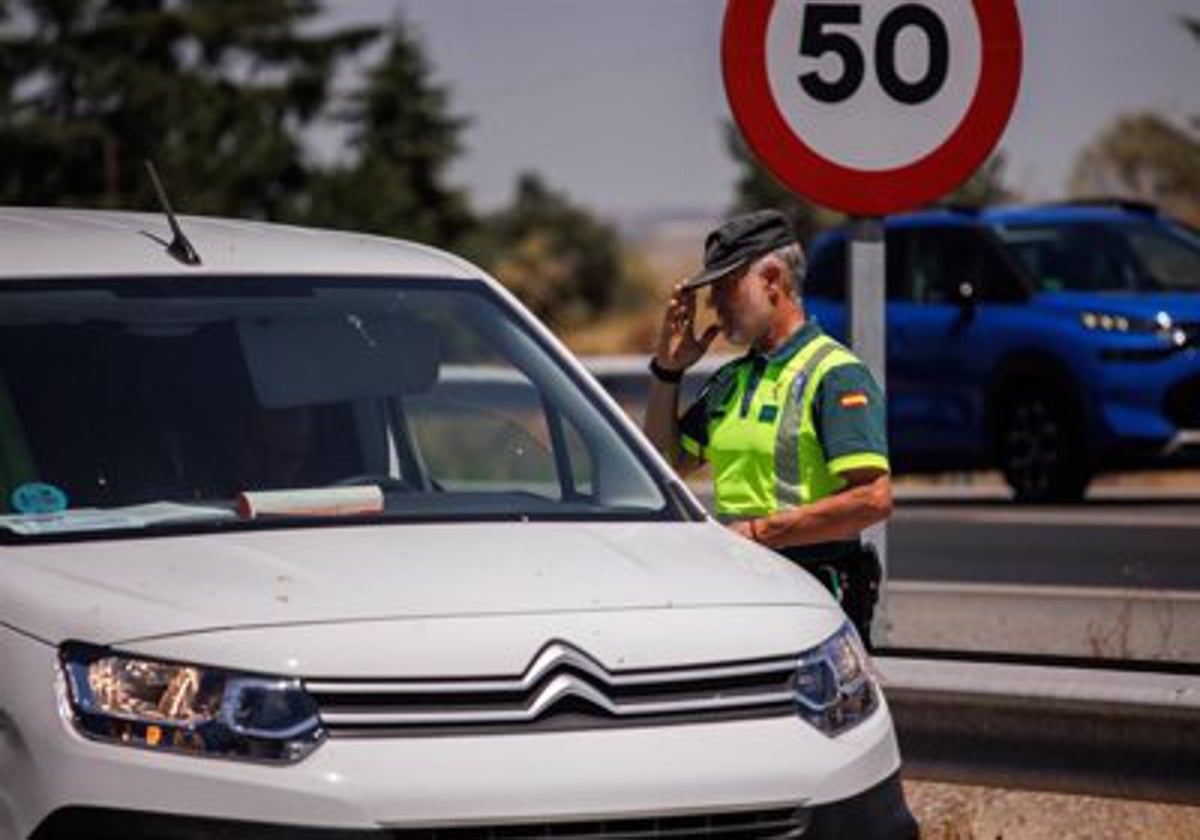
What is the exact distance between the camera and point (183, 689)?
6070 mm

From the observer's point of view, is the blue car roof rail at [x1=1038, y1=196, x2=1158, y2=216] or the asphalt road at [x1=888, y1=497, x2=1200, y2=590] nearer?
the asphalt road at [x1=888, y1=497, x2=1200, y2=590]

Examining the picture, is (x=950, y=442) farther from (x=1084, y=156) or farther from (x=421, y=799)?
(x=1084, y=156)

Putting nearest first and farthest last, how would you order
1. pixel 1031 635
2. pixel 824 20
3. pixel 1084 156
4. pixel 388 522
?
pixel 388 522 < pixel 824 20 < pixel 1031 635 < pixel 1084 156

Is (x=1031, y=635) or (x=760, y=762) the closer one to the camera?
(x=760, y=762)

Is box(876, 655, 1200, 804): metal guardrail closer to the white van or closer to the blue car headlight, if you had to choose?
the white van

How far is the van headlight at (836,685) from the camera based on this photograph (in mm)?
6449

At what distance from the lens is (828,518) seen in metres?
7.96

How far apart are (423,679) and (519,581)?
375 millimetres

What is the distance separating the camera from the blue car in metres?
20.6

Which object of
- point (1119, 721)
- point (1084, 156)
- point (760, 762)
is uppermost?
point (760, 762)

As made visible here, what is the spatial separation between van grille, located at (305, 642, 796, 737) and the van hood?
156mm

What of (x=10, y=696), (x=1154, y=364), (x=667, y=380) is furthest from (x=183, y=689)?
(x=1154, y=364)

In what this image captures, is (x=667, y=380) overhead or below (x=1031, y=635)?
overhead

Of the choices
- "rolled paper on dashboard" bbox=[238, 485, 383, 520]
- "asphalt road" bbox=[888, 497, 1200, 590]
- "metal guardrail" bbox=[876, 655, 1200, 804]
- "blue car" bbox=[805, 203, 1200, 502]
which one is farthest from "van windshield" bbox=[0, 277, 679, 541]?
"blue car" bbox=[805, 203, 1200, 502]
